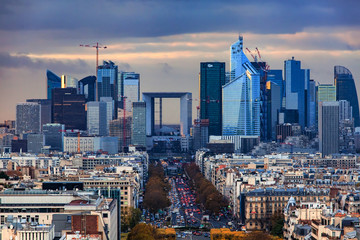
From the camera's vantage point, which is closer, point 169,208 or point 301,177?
point 169,208

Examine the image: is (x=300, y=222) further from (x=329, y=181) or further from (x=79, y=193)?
(x=329, y=181)

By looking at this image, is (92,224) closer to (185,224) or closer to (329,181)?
(185,224)

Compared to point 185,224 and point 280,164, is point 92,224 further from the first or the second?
point 280,164

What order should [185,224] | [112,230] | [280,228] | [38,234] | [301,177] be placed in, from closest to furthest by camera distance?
[38,234]
[112,230]
[280,228]
[185,224]
[301,177]

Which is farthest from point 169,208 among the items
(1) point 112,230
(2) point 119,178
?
(1) point 112,230

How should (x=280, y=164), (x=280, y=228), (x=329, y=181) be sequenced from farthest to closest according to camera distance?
(x=280, y=164), (x=329, y=181), (x=280, y=228)

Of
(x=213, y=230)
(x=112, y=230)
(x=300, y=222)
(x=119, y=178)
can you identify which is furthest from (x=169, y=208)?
(x=112, y=230)

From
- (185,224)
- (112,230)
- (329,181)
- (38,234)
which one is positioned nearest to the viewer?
(38,234)

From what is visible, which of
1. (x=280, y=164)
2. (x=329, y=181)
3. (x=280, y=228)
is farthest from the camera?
(x=280, y=164)

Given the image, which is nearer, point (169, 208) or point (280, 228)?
point (280, 228)
